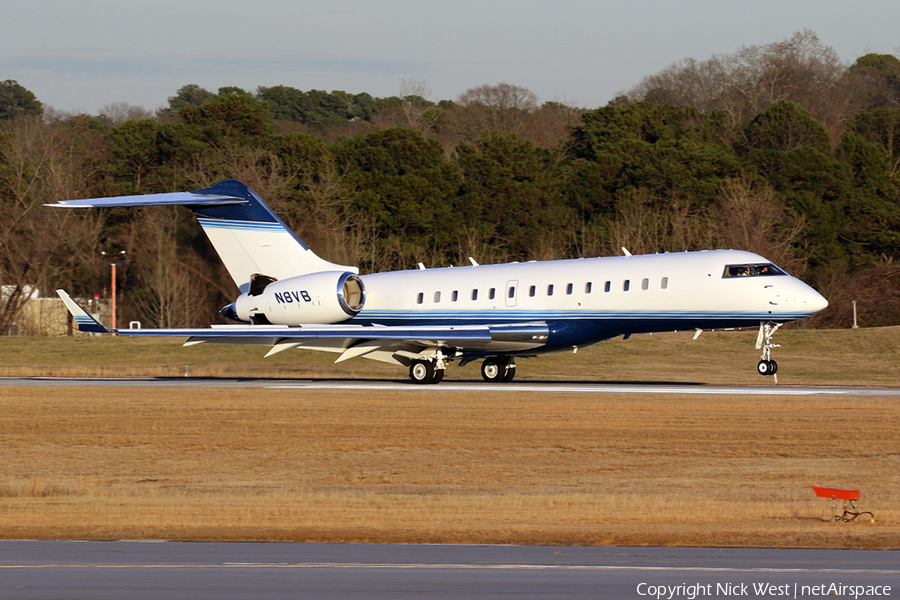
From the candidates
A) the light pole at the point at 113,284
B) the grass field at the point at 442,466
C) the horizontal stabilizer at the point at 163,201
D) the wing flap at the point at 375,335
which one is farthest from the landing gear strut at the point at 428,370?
the light pole at the point at 113,284

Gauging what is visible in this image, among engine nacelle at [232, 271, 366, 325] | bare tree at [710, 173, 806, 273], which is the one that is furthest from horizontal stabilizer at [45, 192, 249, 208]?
bare tree at [710, 173, 806, 273]

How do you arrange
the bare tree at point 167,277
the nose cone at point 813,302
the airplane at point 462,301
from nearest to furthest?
the nose cone at point 813,302, the airplane at point 462,301, the bare tree at point 167,277

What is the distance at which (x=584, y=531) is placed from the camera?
41.4ft

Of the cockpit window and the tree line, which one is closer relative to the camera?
the cockpit window

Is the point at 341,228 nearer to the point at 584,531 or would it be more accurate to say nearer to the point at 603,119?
the point at 603,119

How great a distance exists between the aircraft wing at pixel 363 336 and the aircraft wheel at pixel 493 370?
2.38 m

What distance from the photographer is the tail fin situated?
33.7 metres

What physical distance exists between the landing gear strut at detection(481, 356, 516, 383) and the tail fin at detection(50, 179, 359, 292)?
5004 millimetres

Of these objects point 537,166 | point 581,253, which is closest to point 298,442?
point 581,253

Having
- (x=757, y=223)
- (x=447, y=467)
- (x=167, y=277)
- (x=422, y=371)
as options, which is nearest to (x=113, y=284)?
(x=167, y=277)

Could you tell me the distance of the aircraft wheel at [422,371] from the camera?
32062 mm

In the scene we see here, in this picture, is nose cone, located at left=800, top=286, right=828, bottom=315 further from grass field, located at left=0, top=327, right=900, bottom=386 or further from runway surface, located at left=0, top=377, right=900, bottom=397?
grass field, located at left=0, top=327, right=900, bottom=386

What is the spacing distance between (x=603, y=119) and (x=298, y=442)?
5509 cm

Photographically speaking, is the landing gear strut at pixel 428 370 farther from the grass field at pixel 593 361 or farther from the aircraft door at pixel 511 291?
the grass field at pixel 593 361
